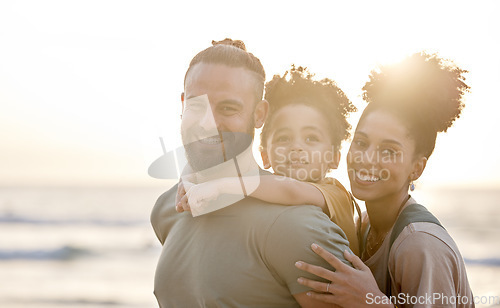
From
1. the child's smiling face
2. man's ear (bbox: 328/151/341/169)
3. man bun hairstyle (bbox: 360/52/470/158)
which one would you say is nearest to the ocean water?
man bun hairstyle (bbox: 360/52/470/158)

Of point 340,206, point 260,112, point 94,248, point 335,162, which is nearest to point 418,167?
point 335,162

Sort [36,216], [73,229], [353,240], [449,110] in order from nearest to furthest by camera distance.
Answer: [353,240], [449,110], [73,229], [36,216]

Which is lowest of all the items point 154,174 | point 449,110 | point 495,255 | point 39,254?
point 495,255

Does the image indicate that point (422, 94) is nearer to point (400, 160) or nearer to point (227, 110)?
point (400, 160)

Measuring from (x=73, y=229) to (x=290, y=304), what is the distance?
17.3 meters

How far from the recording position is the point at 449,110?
3.79m

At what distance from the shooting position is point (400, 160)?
3666mm

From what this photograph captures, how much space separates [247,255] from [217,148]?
0.55 metres

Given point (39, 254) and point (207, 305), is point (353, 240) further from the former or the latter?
point (39, 254)

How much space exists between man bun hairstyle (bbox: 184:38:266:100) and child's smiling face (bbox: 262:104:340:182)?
641 mm

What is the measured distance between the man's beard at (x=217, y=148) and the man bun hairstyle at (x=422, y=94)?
1.28 m

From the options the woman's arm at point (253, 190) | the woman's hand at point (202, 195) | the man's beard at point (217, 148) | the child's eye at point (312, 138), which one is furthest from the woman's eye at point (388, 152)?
the woman's hand at point (202, 195)

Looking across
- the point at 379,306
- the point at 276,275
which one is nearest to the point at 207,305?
the point at 276,275

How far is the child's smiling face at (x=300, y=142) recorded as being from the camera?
3.59 meters
